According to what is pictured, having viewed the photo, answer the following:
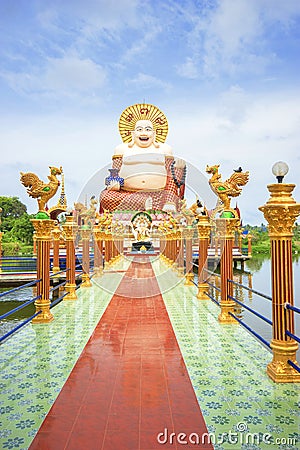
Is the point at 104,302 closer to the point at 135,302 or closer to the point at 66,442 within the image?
the point at 135,302

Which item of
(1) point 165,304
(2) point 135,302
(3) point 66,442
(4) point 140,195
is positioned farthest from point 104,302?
(4) point 140,195

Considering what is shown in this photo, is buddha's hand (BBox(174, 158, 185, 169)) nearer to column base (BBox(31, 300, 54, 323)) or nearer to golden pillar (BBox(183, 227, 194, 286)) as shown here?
golden pillar (BBox(183, 227, 194, 286))

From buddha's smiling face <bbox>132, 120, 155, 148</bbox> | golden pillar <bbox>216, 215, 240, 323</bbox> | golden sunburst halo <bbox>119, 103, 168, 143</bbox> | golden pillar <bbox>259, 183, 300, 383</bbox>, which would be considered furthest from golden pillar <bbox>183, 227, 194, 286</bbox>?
golden sunburst halo <bbox>119, 103, 168, 143</bbox>

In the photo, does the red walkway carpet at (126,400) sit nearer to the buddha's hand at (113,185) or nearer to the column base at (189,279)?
the column base at (189,279)

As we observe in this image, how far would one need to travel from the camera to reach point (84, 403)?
108 inches

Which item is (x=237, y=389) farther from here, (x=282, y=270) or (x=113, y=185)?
(x=113, y=185)

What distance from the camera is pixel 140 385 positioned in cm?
308

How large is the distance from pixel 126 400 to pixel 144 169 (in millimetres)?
22175

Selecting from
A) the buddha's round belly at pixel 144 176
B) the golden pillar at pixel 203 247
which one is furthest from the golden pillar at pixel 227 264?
the buddha's round belly at pixel 144 176

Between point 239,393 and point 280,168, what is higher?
point 280,168

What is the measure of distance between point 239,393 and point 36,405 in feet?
4.87

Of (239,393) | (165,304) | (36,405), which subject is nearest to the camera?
(36,405)

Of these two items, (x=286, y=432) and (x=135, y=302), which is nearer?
(x=286, y=432)

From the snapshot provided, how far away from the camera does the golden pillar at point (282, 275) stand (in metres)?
3.15
